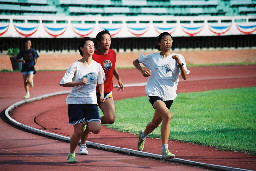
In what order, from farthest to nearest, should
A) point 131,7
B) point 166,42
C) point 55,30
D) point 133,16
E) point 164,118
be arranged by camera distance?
point 131,7 → point 133,16 → point 55,30 → point 166,42 → point 164,118

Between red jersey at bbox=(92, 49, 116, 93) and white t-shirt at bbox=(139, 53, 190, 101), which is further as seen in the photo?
red jersey at bbox=(92, 49, 116, 93)

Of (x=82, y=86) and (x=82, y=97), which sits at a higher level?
(x=82, y=86)

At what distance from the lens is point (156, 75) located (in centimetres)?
807

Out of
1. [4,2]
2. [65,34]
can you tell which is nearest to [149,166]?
[65,34]

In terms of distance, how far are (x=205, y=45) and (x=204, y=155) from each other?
45.1 m

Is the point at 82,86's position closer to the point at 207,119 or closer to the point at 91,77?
the point at 91,77

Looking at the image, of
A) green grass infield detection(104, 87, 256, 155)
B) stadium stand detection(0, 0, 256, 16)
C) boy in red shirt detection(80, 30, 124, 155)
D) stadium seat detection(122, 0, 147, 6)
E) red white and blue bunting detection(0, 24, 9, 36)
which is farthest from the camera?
stadium seat detection(122, 0, 147, 6)

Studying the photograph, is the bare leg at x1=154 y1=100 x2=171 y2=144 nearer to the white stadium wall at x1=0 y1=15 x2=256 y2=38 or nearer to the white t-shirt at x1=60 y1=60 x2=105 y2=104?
the white t-shirt at x1=60 y1=60 x2=105 y2=104

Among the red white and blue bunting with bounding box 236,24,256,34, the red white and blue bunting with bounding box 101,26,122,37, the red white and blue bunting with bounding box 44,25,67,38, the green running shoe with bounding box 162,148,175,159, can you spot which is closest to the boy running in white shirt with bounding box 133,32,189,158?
the green running shoe with bounding box 162,148,175,159

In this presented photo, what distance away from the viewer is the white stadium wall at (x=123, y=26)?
41.2m

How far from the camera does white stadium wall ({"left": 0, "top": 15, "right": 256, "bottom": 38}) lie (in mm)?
41250

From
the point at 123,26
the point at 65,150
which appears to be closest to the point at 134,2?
the point at 123,26

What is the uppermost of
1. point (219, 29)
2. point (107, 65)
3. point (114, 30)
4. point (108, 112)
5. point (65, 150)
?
point (107, 65)

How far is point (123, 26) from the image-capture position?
150ft
